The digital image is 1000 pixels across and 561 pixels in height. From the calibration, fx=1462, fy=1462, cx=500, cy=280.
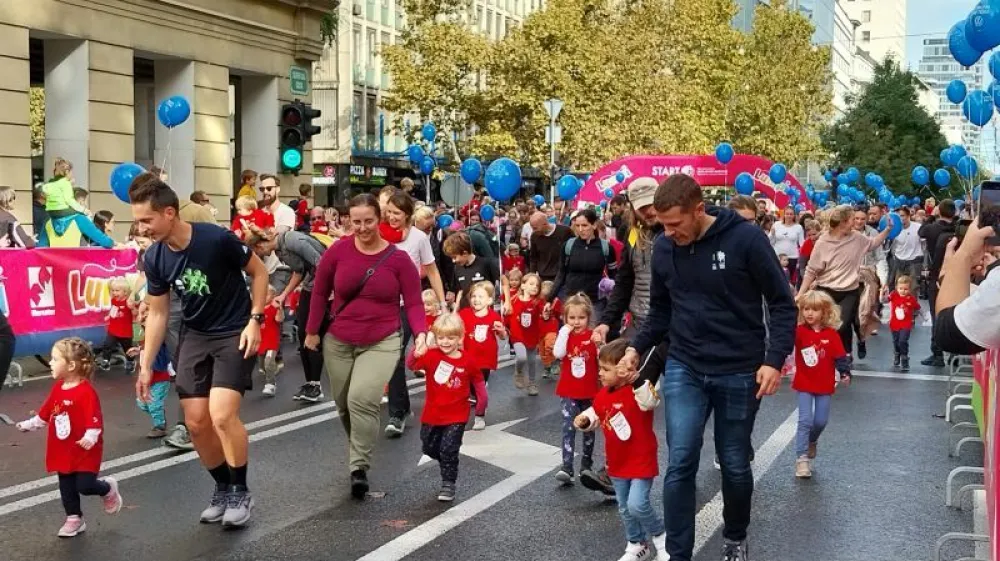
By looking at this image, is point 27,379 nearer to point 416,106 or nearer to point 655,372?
point 655,372

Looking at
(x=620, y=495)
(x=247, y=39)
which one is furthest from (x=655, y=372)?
(x=247, y=39)

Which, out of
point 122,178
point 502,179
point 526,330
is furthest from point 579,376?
point 502,179

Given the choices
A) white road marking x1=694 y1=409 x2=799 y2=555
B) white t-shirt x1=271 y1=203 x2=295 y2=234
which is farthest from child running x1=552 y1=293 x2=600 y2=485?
white t-shirt x1=271 y1=203 x2=295 y2=234

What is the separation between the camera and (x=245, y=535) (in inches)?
293

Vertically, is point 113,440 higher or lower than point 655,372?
lower

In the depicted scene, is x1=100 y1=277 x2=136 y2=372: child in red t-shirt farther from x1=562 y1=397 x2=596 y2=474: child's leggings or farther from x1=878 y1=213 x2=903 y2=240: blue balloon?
x1=878 y1=213 x2=903 y2=240: blue balloon

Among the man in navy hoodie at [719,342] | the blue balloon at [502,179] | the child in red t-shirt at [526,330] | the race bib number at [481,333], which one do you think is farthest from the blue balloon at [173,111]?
the man in navy hoodie at [719,342]

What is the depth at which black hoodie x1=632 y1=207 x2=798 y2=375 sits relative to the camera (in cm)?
638

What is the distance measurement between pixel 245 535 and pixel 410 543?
0.87 meters

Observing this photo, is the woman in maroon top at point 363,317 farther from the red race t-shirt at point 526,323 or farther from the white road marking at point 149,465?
the red race t-shirt at point 526,323

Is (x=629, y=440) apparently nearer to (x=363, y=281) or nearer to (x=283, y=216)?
(x=363, y=281)

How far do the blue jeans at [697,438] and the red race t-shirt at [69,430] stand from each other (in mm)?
2980

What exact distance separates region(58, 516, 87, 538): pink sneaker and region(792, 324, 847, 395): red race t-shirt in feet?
14.6

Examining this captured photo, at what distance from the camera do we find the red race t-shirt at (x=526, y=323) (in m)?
13.9
